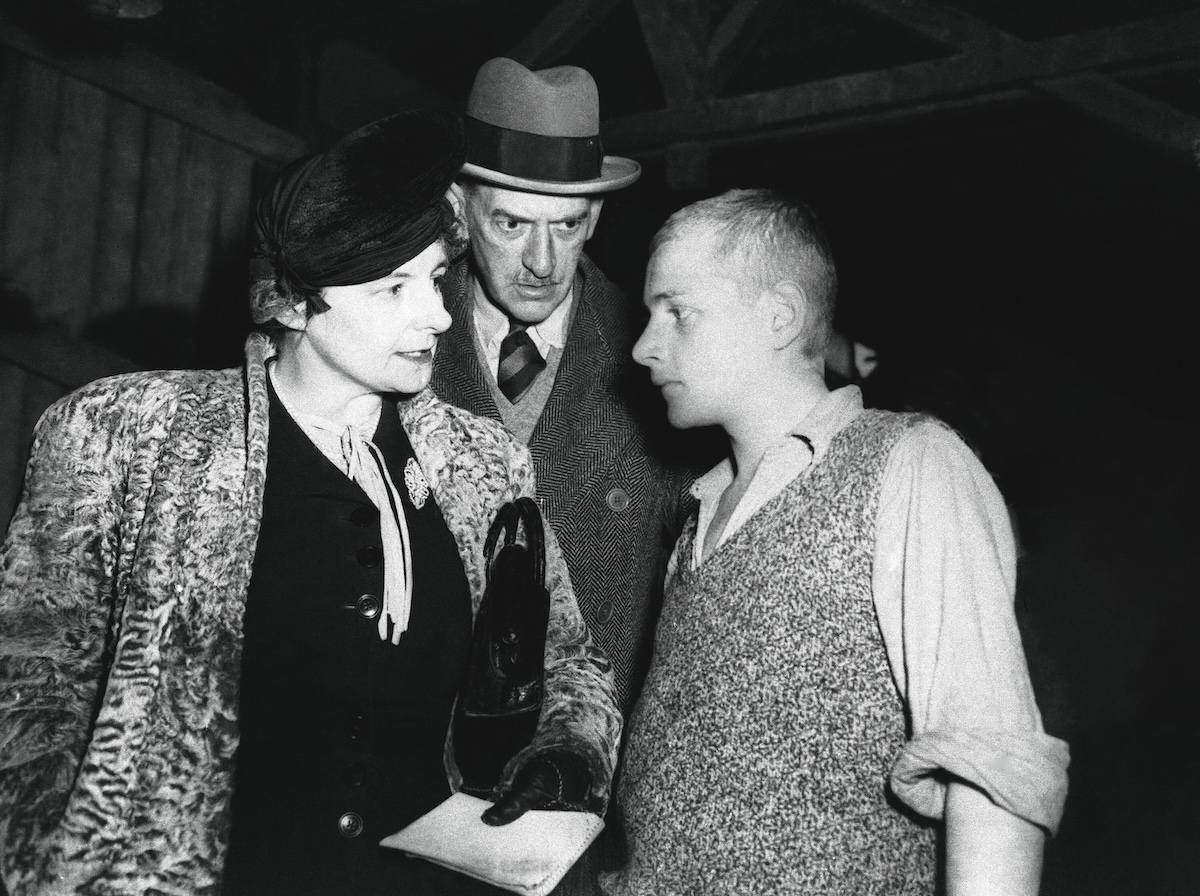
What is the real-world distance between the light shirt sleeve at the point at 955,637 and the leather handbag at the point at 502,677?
60 cm

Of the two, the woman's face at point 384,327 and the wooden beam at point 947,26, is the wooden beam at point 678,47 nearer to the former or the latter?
the wooden beam at point 947,26

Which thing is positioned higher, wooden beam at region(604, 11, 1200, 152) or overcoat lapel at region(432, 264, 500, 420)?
wooden beam at region(604, 11, 1200, 152)

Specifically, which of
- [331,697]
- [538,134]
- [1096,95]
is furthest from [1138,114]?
[331,697]

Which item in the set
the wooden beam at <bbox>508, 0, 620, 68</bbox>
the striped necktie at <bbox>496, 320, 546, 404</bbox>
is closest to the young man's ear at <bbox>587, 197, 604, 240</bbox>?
the striped necktie at <bbox>496, 320, 546, 404</bbox>

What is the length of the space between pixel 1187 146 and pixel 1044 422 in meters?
3.11

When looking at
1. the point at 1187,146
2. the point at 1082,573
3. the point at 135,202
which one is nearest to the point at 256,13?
the point at 135,202

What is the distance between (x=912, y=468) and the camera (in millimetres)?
1892

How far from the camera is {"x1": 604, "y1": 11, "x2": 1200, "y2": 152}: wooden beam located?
416 centimetres

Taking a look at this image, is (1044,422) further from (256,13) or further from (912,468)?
(912,468)

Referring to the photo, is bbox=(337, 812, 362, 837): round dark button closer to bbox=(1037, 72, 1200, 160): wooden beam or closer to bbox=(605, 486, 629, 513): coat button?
bbox=(605, 486, 629, 513): coat button

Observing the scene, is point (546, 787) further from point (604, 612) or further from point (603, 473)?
point (603, 473)

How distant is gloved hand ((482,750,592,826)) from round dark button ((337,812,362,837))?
28 centimetres

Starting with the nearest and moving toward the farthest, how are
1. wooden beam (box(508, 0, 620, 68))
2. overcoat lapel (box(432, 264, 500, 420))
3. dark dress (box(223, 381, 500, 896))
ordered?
dark dress (box(223, 381, 500, 896)) → overcoat lapel (box(432, 264, 500, 420)) → wooden beam (box(508, 0, 620, 68))

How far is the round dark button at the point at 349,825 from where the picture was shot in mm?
2008
